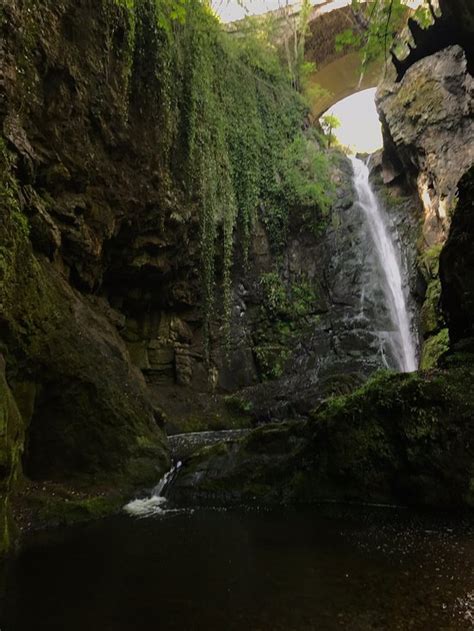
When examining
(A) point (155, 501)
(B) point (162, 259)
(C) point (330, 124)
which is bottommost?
(A) point (155, 501)

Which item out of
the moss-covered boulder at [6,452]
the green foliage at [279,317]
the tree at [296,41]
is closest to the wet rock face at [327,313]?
the green foliage at [279,317]

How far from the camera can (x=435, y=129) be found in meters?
15.6

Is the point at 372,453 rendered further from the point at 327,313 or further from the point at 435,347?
the point at 327,313

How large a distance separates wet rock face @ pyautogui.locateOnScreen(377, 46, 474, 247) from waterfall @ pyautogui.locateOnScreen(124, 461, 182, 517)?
11333mm

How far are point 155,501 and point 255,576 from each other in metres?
3.52

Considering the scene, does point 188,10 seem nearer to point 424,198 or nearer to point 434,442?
point 424,198

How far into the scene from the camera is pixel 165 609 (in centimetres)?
294

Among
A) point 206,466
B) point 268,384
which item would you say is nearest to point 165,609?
point 206,466

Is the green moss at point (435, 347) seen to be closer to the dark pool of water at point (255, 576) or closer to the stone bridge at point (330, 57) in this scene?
the dark pool of water at point (255, 576)

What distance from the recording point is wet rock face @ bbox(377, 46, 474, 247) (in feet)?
47.7

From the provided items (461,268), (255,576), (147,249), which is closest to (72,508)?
(255,576)

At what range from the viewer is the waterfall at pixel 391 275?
13.4 metres

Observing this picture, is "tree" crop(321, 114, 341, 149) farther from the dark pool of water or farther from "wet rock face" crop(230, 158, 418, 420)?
the dark pool of water

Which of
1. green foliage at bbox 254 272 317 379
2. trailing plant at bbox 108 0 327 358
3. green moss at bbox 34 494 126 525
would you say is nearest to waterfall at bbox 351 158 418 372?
trailing plant at bbox 108 0 327 358
